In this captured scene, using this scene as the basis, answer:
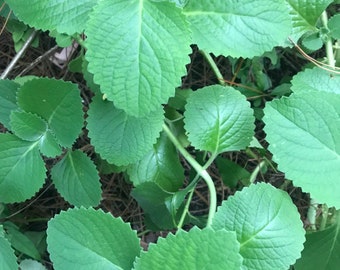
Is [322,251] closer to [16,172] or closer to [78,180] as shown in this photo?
[78,180]

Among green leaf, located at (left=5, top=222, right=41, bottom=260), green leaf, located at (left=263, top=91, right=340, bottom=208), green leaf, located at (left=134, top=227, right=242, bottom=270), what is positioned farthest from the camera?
green leaf, located at (left=5, top=222, right=41, bottom=260)

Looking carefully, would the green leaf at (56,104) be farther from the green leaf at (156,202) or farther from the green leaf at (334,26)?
the green leaf at (334,26)

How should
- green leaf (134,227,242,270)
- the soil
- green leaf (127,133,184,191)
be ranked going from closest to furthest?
green leaf (134,227,242,270), green leaf (127,133,184,191), the soil

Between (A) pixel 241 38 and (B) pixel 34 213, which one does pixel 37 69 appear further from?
(A) pixel 241 38

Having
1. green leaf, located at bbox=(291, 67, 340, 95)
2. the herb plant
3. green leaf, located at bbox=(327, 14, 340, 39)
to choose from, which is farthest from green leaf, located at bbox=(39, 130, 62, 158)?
green leaf, located at bbox=(327, 14, 340, 39)

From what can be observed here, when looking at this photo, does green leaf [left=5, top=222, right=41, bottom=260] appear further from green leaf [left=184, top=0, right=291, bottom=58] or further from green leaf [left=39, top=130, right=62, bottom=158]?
green leaf [left=184, top=0, right=291, bottom=58]

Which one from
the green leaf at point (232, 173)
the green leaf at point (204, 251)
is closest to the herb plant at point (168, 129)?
the green leaf at point (204, 251)

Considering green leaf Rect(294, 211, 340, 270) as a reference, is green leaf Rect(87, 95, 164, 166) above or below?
above

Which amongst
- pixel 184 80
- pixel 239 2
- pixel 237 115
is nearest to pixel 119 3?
pixel 239 2
